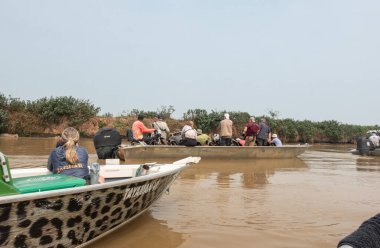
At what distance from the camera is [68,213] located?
343 centimetres

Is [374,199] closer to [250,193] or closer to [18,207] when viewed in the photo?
[250,193]

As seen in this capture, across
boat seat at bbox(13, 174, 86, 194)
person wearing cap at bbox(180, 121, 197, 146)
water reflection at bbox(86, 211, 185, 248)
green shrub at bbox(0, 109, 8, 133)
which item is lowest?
water reflection at bbox(86, 211, 185, 248)

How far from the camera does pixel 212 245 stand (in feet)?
13.1

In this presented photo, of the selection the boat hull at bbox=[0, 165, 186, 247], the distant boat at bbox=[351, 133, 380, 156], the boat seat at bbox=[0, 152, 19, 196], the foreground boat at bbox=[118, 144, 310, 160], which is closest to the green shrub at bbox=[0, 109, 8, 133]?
the foreground boat at bbox=[118, 144, 310, 160]

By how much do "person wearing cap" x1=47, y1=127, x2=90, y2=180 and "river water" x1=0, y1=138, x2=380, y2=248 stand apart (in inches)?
32.3

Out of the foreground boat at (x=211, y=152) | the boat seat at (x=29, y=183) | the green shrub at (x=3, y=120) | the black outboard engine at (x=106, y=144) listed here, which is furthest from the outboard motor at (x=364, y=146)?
the green shrub at (x=3, y=120)

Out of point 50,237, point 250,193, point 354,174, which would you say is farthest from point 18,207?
point 354,174

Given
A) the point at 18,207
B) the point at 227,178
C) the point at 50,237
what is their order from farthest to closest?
1. the point at 227,178
2. the point at 50,237
3. the point at 18,207

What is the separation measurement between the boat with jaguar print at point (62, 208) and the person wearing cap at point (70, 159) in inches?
8.8

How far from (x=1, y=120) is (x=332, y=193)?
961 inches

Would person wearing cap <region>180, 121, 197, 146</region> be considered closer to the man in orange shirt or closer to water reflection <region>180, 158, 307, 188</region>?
water reflection <region>180, 158, 307, 188</region>

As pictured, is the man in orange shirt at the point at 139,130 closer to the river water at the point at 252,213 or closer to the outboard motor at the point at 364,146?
the river water at the point at 252,213

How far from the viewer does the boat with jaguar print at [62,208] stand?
119 inches

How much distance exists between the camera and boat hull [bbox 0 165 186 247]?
2999 millimetres
